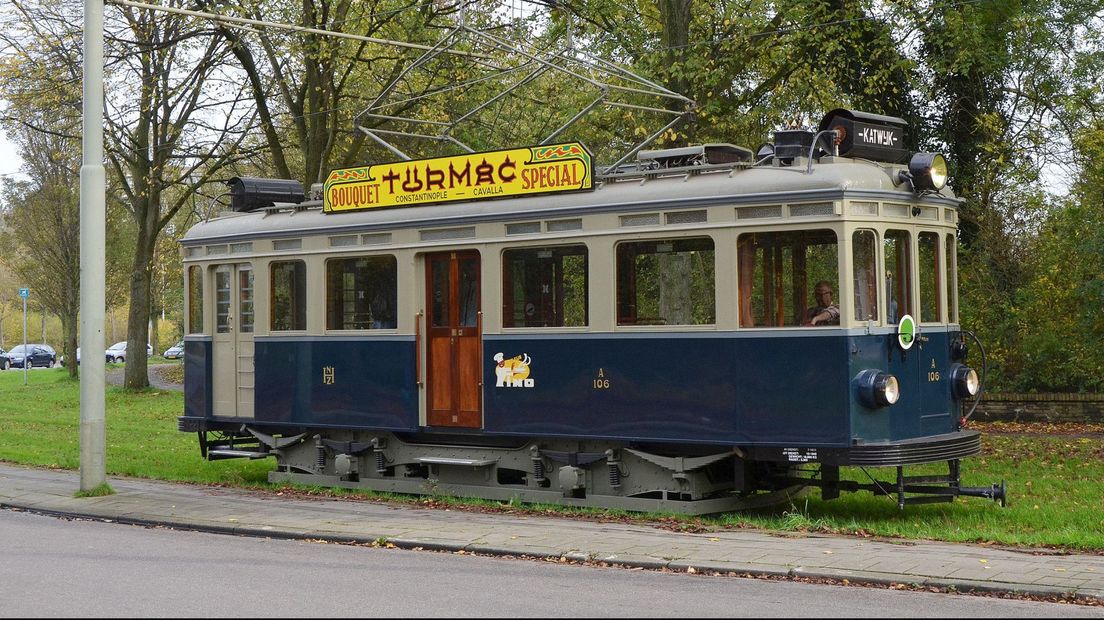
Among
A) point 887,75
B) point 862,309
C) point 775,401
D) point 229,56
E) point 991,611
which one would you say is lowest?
point 991,611

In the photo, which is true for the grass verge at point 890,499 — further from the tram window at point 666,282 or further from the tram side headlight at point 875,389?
the tram window at point 666,282

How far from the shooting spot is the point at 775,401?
1180cm

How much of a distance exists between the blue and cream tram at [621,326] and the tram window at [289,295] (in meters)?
0.03

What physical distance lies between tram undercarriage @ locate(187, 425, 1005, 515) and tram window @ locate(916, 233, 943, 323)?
4.12 ft

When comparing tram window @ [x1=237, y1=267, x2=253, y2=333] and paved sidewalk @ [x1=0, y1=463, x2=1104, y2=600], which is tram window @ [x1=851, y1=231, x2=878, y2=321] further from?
tram window @ [x1=237, y1=267, x2=253, y2=333]

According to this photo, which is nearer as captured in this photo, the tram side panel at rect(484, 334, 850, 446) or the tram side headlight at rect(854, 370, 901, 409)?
the tram side headlight at rect(854, 370, 901, 409)

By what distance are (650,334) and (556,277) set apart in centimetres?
132

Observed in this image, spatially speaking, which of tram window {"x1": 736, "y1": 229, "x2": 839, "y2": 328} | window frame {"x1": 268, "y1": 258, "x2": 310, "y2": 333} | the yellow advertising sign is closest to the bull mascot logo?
the yellow advertising sign

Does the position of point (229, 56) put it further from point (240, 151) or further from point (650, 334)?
point (650, 334)

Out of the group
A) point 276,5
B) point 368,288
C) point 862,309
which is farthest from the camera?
point 276,5

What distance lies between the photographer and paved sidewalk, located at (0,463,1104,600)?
909 centimetres

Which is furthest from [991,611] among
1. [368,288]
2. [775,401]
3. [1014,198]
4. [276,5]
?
[276,5]

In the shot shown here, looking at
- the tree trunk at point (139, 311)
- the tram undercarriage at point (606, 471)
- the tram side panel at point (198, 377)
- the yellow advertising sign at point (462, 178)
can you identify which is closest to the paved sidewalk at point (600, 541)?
the tram undercarriage at point (606, 471)

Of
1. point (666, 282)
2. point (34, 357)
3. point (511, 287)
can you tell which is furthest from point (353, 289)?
point (34, 357)
